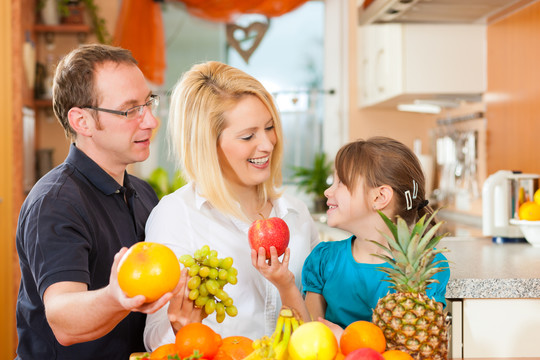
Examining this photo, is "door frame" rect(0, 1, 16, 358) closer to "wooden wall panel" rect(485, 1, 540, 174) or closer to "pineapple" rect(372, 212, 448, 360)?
"wooden wall panel" rect(485, 1, 540, 174)

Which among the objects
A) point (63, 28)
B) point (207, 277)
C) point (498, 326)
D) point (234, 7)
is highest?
point (234, 7)

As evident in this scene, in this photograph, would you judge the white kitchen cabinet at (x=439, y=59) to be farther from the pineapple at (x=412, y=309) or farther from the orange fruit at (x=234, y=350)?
the orange fruit at (x=234, y=350)

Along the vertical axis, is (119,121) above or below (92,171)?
above

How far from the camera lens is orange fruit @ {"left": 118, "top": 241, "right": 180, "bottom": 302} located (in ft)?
3.33

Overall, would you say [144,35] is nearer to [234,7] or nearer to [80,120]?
[234,7]

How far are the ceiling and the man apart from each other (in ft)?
5.32

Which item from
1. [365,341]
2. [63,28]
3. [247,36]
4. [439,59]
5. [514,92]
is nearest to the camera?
[365,341]

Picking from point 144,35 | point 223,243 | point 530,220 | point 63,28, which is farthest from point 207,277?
point 144,35

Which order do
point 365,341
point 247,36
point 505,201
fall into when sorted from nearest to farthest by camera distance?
point 365,341 < point 505,201 < point 247,36

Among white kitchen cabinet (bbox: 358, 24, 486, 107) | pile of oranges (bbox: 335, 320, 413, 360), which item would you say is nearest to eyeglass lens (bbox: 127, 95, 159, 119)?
pile of oranges (bbox: 335, 320, 413, 360)

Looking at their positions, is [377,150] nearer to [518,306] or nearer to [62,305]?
[518,306]

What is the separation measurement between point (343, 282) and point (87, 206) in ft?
2.25

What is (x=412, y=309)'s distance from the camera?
116 centimetres

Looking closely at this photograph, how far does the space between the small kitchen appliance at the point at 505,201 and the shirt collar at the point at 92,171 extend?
61.3 inches
